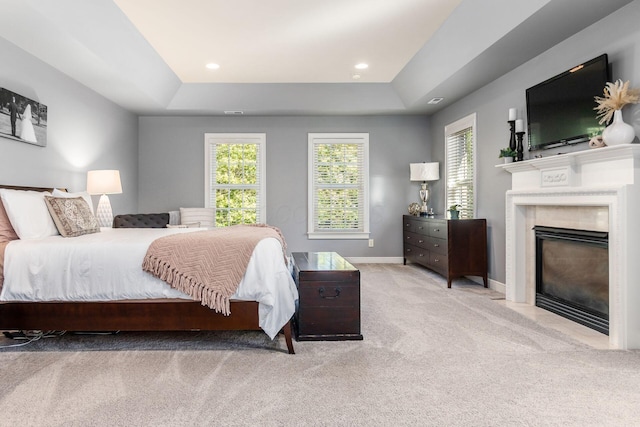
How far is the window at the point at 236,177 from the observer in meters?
6.08

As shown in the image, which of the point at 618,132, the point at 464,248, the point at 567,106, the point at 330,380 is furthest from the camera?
the point at 464,248

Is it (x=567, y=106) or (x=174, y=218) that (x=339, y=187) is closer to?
(x=174, y=218)

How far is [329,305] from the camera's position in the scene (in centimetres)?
261

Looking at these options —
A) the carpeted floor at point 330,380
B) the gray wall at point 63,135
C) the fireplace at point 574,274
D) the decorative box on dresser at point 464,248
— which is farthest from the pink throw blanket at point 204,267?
the decorative box on dresser at point 464,248

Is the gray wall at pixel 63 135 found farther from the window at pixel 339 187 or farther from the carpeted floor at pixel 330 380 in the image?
the window at pixel 339 187

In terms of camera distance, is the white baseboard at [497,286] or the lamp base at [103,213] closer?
the white baseboard at [497,286]

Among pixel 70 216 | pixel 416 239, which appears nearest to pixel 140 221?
pixel 70 216

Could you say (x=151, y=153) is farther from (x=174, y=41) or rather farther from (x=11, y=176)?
(x=11, y=176)

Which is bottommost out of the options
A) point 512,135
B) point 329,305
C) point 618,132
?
point 329,305

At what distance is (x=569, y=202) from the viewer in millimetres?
3021

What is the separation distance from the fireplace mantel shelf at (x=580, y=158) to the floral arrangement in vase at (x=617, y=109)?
75 mm

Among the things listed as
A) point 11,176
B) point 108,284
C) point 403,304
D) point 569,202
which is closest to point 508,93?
point 569,202

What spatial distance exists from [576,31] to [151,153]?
557cm

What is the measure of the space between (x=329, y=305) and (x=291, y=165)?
3.82 m
